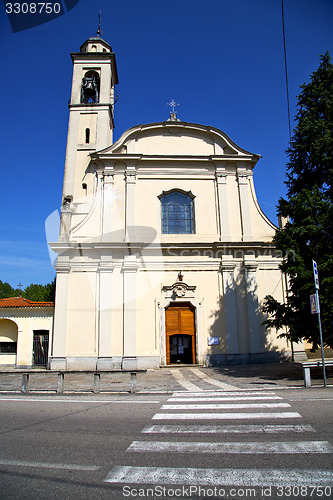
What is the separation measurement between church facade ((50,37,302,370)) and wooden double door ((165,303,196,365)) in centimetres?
5

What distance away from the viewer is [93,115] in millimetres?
21922

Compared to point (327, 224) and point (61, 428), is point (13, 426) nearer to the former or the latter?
point (61, 428)

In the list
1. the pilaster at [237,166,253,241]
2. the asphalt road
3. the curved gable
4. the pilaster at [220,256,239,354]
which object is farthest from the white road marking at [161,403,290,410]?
the curved gable

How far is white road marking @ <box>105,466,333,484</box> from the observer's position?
10.6 ft

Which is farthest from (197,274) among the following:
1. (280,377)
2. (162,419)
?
(162,419)

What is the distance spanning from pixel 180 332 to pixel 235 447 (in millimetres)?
12968

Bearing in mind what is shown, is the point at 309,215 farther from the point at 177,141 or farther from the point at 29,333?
the point at 29,333

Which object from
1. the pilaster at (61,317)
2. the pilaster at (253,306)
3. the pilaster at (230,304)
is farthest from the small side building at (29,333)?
the pilaster at (253,306)

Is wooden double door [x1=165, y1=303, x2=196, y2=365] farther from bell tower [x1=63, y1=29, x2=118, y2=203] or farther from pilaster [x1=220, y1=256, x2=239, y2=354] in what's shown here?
bell tower [x1=63, y1=29, x2=118, y2=203]

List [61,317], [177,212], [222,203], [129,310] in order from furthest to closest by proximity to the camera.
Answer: [177,212]
[222,203]
[129,310]
[61,317]

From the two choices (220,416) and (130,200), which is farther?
(130,200)

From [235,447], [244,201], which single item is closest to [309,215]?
[244,201]

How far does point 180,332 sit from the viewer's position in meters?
17.1

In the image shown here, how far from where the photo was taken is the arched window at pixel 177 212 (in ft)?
Answer: 61.3
